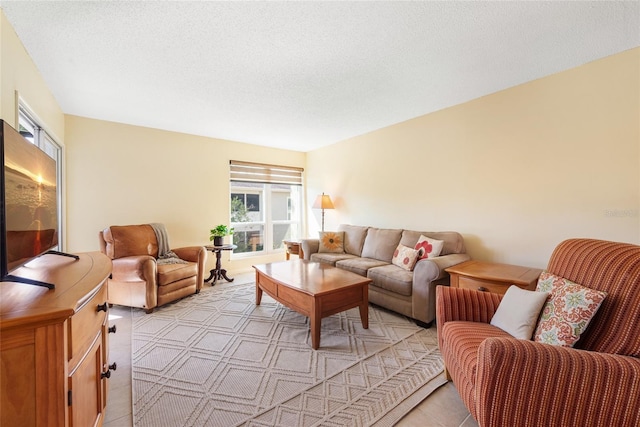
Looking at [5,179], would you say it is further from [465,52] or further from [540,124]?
[540,124]

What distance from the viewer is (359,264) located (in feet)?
10.9

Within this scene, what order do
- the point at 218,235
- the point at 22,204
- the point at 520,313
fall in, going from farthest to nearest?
the point at 218,235 → the point at 520,313 → the point at 22,204

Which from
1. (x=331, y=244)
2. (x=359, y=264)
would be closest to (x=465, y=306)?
(x=359, y=264)

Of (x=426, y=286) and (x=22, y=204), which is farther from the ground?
(x=22, y=204)

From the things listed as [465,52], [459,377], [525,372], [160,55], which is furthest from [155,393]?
[465,52]

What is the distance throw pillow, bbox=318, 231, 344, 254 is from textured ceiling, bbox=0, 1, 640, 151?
194 cm

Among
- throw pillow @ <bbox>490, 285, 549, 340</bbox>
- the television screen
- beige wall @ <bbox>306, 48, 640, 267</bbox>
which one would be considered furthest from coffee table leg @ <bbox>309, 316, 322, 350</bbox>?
beige wall @ <bbox>306, 48, 640, 267</bbox>

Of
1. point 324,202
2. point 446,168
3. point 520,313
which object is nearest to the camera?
point 520,313

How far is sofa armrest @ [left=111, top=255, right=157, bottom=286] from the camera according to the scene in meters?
2.86

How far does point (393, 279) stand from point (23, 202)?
274 cm

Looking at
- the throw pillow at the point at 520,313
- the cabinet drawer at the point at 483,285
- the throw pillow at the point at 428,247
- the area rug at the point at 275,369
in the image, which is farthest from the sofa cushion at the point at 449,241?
the throw pillow at the point at 520,313

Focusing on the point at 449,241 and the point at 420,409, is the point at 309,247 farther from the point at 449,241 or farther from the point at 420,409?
the point at 420,409

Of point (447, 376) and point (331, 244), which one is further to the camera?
point (331, 244)

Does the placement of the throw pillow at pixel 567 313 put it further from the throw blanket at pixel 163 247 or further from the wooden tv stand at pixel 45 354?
the throw blanket at pixel 163 247
